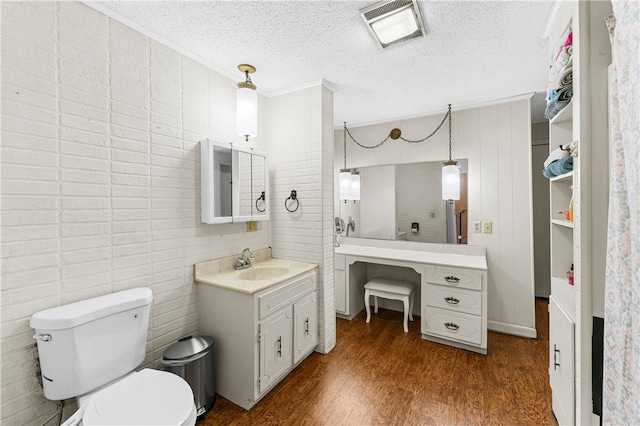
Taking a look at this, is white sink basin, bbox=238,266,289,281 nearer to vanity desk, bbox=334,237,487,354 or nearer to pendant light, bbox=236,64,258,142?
vanity desk, bbox=334,237,487,354

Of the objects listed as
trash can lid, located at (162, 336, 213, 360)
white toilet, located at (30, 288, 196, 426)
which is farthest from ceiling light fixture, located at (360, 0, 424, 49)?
trash can lid, located at (162, 336, 213, 360)

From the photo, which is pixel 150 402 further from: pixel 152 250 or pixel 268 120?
pixel 268 120

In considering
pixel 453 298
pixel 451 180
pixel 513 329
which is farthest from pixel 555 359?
pixel 451 180

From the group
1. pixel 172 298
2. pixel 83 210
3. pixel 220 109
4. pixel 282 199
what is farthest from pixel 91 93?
pixel 282 199

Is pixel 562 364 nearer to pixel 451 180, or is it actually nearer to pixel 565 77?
pixel 565 77

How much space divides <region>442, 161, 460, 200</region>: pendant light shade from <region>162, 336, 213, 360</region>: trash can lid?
8.72ft

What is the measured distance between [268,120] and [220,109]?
54cm

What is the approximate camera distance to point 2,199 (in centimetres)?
117

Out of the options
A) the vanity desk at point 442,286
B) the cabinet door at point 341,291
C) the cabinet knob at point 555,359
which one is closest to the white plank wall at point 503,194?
the vanity desk at point 442,286

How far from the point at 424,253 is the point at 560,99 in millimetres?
1898

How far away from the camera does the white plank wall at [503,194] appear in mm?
2676

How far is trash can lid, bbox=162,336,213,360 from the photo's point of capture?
162 cm

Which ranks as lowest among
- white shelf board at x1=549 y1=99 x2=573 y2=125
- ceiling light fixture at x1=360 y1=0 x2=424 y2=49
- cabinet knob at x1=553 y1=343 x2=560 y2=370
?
cabinet knob at x1=553 y1=343 x2=560 y2=370

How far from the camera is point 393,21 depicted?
1559 mm
